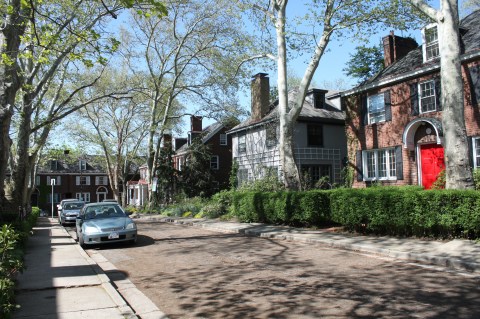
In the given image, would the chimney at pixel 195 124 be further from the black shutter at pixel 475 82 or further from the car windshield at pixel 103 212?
the black shutter at pixel 475 82

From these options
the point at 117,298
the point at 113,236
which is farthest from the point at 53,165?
the point at 117,298

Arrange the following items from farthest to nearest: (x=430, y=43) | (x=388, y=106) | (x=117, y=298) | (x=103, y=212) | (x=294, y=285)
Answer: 1. (x=388, y=106)
2. (x=430, y=43)
3. (x=103, y=212)
4. (x=294, y=285)
5. (x=117, y=298)

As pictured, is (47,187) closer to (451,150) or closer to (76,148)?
(76,148)

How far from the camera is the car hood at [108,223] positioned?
12.5m

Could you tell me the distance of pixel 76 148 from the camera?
45.8 m

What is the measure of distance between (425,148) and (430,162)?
2.30 feet

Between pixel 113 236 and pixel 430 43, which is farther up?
pixel 430 43

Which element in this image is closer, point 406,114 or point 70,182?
point 406,114

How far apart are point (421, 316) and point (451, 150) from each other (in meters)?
7.88

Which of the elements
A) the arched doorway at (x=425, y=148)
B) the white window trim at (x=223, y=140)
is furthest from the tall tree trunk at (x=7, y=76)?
the white window trim at (x=223, y=140)

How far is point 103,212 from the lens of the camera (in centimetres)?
1401

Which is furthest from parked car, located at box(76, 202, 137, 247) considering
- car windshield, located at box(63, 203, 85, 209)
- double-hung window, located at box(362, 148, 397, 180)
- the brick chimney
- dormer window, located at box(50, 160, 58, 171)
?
dormer window, located at box(50, 160, 58, 171)

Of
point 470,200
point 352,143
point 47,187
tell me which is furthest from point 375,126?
point 47,187

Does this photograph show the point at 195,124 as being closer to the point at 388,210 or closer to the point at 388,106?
the point at 388,106
